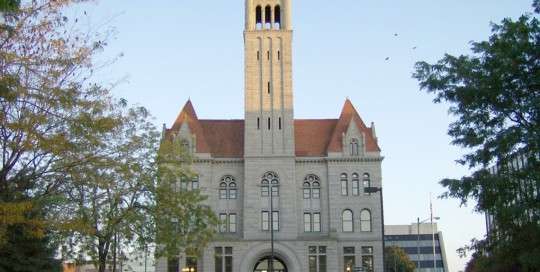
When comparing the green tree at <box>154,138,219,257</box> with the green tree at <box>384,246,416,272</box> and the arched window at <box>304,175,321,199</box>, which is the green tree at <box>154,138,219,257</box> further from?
the green tree at <box>384,246,416,272</box>

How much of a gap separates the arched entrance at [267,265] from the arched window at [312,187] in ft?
20.9

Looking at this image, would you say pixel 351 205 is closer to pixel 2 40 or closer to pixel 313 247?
pixel 313 247

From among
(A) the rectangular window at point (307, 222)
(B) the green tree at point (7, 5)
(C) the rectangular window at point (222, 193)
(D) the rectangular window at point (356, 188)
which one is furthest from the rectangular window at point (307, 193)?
(B) the green tree at point (7, 5)

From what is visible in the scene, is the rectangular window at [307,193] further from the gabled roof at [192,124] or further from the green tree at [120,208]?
the green tree at [120,208]

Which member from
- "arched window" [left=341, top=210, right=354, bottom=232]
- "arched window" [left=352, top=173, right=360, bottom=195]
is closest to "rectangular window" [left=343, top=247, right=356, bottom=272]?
"arched window" [left=341, top=210, right=354, bottom=232]

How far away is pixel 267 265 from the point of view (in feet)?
219

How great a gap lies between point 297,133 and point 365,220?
10.8 m

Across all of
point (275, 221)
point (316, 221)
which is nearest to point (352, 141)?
point (316, 221)

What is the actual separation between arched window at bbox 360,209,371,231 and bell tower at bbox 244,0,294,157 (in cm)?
850

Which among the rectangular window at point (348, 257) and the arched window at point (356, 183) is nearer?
the rectangular window at point (348, 257)

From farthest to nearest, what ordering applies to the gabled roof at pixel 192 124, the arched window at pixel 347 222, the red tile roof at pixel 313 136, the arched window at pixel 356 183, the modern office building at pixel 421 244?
the modern office building at pixel 421 244
the red tile roof at pixel 313 136
the gabled roof at pixel 192 124
the arched window at pixel 356 183
the arched window at pixel 347 222

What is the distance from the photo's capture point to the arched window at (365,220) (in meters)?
65.4

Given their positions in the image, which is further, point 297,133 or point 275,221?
point 297,133

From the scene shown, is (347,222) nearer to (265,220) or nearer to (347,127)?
(265,220)
